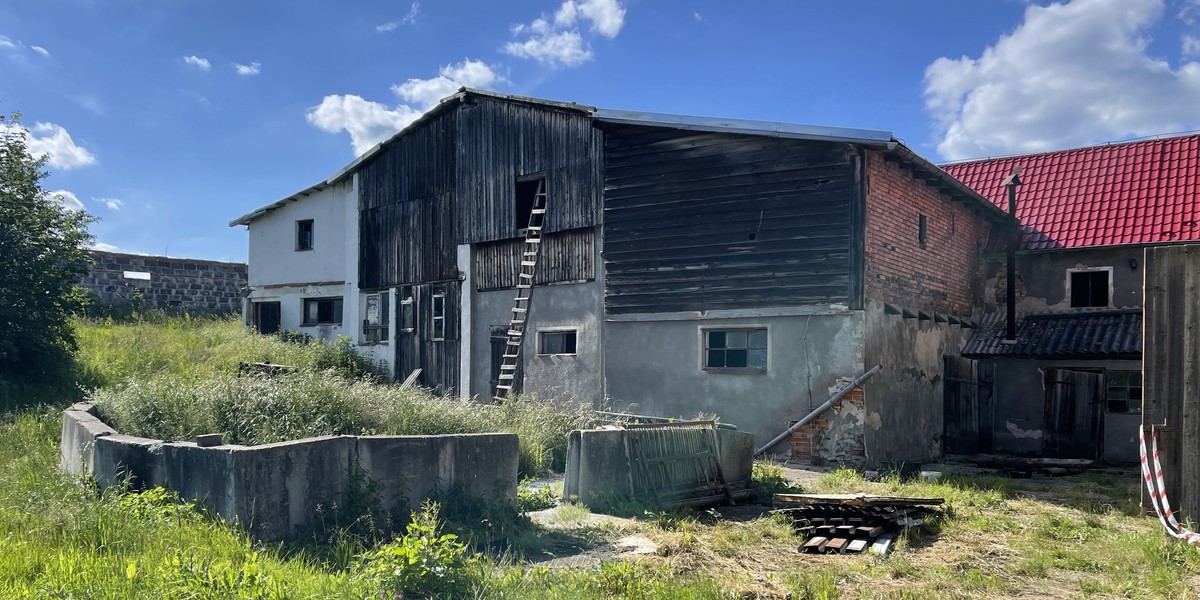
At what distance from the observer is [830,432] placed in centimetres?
1284

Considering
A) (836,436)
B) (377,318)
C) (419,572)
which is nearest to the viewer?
(419,572)

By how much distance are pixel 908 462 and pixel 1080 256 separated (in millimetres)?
6432

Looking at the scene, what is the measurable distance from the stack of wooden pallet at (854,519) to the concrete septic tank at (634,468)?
4.18 feet

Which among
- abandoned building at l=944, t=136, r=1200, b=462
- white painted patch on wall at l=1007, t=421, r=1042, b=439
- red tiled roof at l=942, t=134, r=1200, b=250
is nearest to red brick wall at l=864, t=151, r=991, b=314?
abandoned building at l=944, t=136, r=1200, b=462

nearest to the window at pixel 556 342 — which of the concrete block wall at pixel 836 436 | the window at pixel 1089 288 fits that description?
the concrete block wall at pixel 836 436

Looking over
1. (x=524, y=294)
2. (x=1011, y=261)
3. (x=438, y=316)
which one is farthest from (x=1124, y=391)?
(x=438, y=316)

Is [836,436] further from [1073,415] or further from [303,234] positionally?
[303,234]

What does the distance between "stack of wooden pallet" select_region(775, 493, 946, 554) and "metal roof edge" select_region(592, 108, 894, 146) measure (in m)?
5.78

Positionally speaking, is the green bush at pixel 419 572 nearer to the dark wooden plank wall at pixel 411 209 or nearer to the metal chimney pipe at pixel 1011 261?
the dark wooden plank wall at pixel 411 209

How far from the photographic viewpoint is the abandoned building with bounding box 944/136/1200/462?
15734 mm

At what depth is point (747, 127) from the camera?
43.5ft

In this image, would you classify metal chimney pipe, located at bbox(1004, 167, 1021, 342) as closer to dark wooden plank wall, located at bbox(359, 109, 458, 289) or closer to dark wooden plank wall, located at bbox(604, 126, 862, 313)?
dark wooden plank wall, located at bbox(604, 126, 862, 313)

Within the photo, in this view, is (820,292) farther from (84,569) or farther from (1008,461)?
(84,569)

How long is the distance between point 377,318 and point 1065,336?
596 inches
